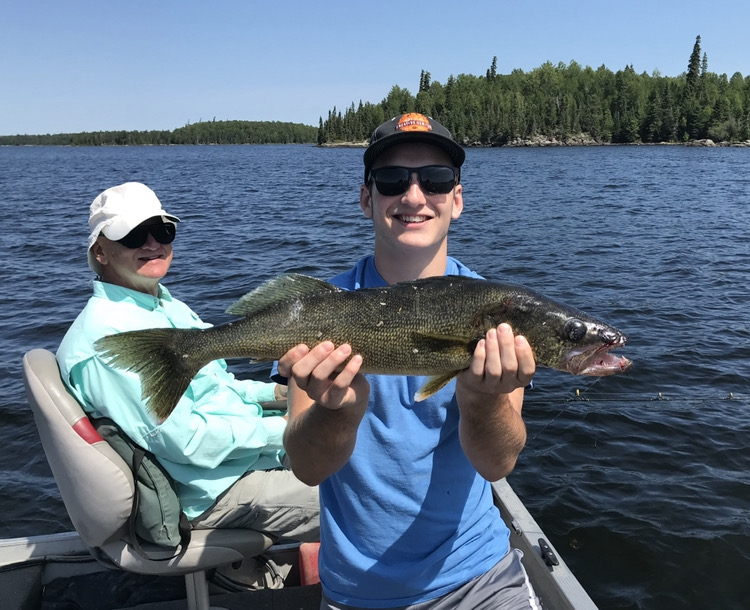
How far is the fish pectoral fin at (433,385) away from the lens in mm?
2914

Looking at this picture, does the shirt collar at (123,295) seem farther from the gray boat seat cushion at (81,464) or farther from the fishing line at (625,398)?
the fishing line at (625,398)

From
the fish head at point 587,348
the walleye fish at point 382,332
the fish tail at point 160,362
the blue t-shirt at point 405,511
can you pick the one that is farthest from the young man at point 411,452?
the fish tail at point 160,362

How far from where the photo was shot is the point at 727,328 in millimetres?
12930

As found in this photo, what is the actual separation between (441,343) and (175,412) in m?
1.85

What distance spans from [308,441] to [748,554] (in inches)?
244

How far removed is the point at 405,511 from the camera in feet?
9.68

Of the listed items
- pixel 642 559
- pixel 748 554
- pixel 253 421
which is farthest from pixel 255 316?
pixel 748 554

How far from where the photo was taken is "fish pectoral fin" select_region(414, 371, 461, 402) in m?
2.91

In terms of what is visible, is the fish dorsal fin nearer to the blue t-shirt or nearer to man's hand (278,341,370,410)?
man's hand (278,341,370,410)

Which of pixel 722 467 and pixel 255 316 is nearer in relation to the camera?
pixel 255 316

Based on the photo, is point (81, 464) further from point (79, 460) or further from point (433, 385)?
point (433, 385)

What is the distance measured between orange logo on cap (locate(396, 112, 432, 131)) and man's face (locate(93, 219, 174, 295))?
85.9 inches

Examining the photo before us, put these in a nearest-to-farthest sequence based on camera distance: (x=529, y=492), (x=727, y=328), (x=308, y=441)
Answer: (x=308, y=441) < (x=529, y=492) < (x=727, y=328)

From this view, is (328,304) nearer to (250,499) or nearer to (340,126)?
(250,499)
